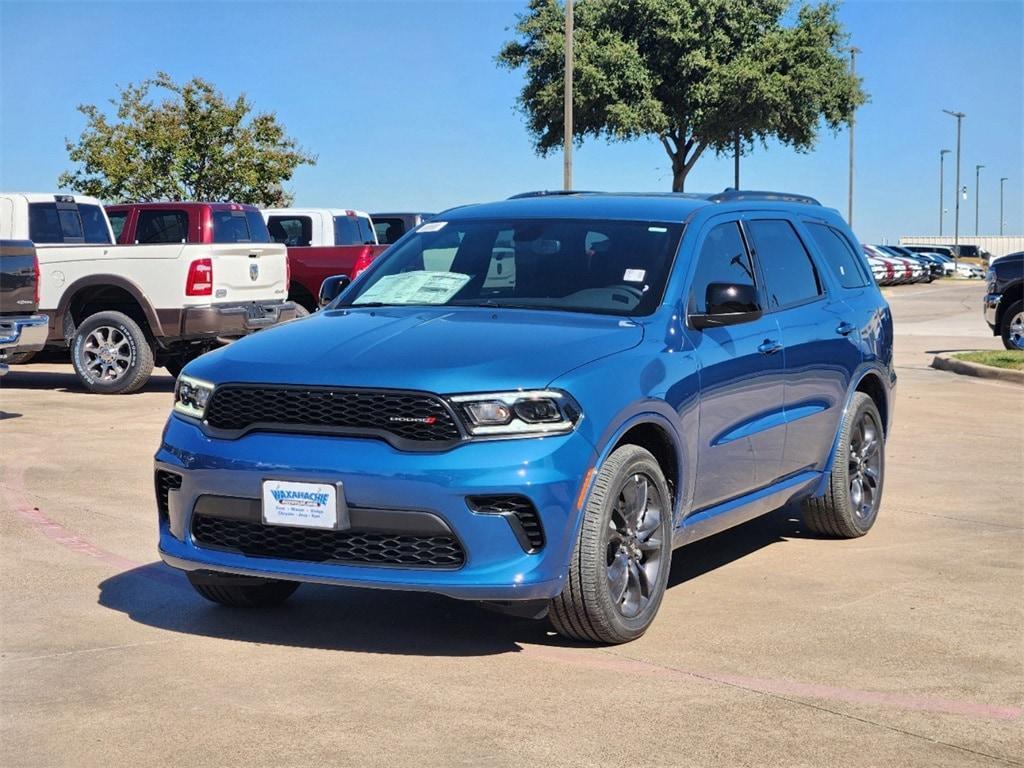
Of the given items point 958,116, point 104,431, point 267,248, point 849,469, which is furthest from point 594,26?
point 958,116

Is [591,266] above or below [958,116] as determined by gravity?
below

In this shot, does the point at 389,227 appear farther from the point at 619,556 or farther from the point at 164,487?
the point at 619,556

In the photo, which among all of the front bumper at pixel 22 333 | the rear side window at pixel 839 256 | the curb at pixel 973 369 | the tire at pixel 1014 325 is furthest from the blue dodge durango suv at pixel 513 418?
the tire at pixel 1014 325

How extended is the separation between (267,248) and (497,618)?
10.8 metres

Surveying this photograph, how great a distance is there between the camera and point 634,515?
5855 millimetres

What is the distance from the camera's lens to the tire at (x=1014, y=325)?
68.0 feet

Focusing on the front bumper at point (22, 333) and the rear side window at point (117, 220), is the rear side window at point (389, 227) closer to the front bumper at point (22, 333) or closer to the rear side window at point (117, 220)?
the rear side window at point (117, 220)

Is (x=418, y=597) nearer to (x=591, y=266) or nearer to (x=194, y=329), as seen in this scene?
(x=591, y=266)

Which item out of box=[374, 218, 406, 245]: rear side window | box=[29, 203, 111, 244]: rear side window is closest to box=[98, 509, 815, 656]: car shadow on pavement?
box=[29, 203, 111, 244]: rear side window

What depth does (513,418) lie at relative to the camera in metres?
5.33

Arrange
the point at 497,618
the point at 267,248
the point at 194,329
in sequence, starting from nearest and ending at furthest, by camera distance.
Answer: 1. the point at 497,618
2. the point at 194,329
3. the point at 267,248

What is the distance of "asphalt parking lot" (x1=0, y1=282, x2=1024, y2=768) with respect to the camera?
466 cm

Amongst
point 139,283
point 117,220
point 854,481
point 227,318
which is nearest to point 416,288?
point 854,481

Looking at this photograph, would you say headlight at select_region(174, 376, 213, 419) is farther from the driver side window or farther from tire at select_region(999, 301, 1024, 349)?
tire at select_region(999, 301, 1024, 349)
